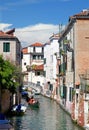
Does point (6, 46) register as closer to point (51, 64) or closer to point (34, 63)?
point (51, 64)

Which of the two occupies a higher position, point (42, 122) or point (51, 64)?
point (51, 64)

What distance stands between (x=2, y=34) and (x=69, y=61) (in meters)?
9.98

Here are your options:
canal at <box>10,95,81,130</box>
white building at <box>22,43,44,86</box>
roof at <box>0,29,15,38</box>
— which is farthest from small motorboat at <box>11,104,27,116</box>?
white building at <box>22,43,44,86</box>

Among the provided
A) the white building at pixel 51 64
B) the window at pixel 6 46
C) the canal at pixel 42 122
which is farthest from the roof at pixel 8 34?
the white building at pixel 51 64

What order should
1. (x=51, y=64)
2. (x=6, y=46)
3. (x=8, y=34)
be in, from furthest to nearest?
(x=51, y=64)
(x=8, y=34)
(x=6, y=46)

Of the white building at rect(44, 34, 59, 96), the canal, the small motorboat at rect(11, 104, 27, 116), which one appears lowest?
the canal

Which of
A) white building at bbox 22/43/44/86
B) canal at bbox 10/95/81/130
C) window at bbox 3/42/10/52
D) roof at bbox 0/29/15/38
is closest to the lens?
canal at bbox 10/95/81/130

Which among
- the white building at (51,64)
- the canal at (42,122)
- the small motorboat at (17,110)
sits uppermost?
the white building at (51,64)

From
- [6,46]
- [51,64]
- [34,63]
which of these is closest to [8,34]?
[6,46]

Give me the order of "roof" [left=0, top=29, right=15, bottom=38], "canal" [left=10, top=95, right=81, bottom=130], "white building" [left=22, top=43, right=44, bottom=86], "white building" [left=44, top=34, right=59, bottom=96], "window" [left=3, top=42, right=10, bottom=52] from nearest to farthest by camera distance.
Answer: "canal" [left=10, top=95, right=81, bottom=130]
"window" [left=3, top=42, right=10, bottom=52]
"roof" [left=0, top=29, right=15, bottom=38]
"white building" [left=44, top=34, right=59, bottom=96]
"white building" [left=22, top=43, right=44, bottom=86]

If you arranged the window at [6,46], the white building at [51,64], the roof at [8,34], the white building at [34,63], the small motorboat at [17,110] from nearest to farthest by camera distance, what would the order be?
the small motorboat at [17,110], the window at [6,46], the roof at [8,34], the white building at [51,64], the white building at [34,63]

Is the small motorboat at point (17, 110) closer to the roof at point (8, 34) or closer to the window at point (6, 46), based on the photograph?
the window at point (6, 46)

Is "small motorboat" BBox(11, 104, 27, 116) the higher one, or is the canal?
"small motorboat" BBox(11, 104, 27, 116)

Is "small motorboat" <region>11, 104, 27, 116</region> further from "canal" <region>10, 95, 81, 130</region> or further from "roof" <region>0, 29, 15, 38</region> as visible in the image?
→ "roof" <region>0, 29, 15, 38</region>
